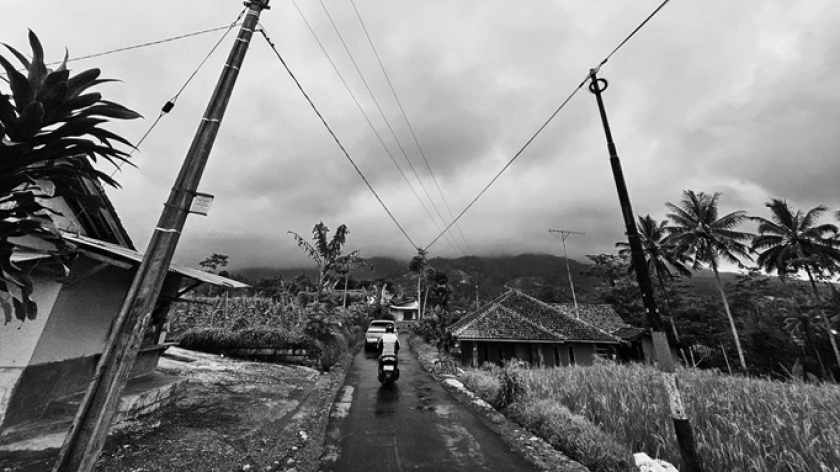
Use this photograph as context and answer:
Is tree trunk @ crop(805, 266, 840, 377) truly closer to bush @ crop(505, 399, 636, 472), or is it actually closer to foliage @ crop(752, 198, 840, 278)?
foliage @ crop(752, 198, 840, 278)

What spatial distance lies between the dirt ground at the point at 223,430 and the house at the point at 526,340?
450 inches

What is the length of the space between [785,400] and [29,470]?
13.2 meters

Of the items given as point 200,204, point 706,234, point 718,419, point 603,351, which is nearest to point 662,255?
point 706,234

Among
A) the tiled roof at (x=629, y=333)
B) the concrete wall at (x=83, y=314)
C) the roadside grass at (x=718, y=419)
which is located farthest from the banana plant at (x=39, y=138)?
the tiled roof at (x=629, y=333)

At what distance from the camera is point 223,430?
571 cm

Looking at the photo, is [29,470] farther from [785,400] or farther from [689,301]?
[689,301]

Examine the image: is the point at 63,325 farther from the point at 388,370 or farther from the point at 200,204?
the point at 388,370

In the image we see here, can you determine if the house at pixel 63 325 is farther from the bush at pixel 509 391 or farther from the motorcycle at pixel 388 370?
the bush at pixel 509 391

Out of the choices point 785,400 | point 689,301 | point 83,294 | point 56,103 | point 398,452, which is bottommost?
point 398,452

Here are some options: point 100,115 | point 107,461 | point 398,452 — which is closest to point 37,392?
point 107,461

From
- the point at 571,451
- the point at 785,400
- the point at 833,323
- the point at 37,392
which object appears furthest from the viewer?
the point at 833,323

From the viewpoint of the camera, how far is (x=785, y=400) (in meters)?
7.07

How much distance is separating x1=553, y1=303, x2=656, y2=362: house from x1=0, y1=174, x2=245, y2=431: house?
25.5 m

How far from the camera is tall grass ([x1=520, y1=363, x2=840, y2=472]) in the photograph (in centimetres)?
476
